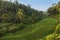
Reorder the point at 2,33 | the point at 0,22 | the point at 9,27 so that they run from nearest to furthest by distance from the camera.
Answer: the point at 2,33, the point at 9,27, the point at 0,22

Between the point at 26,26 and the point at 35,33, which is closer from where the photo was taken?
the point at 35,33

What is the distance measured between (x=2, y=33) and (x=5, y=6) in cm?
4513

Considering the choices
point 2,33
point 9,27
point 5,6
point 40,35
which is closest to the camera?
point 40,35

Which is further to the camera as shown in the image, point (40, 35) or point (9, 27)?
point (9, 27)

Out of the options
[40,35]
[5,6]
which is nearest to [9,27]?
[40,35]

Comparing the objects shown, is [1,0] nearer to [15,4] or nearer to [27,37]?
[15,4]

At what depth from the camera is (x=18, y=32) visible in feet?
303

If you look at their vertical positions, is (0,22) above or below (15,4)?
below

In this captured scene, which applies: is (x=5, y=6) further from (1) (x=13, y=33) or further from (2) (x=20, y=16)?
(1) (x=13, y=33)

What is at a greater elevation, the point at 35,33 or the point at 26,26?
the point at 26,26

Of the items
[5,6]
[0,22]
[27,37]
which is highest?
[5,6]

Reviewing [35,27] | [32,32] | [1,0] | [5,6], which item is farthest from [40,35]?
[1,0]

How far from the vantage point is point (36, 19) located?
367ft

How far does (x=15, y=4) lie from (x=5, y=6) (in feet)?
31.3
